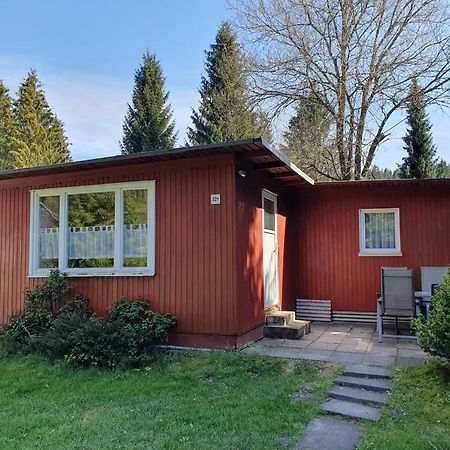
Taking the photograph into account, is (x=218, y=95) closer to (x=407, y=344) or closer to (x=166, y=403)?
(x=407, y=344)

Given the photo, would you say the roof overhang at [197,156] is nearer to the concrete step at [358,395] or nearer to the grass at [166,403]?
the grass at [166,403]

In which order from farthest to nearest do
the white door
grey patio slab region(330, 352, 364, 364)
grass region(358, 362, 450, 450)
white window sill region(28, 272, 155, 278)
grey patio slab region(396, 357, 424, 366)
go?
1. the white door
2. white window sill region(28, 272, 155, 278)
3. grey patio slab region(330, 352, 364, 364)
4. grey patio slab region(396, 357, 424, 366)
5. grass region(358, 362, 450, 450)

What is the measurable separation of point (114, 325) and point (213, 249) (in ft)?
5.18

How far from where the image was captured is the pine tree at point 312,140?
47.9 ft

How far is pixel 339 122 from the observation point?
Result: 44.9 feet

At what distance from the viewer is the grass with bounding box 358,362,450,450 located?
2.93 metres

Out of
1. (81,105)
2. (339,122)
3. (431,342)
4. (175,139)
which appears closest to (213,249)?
(431,342)

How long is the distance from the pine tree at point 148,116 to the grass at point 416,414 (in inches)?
806

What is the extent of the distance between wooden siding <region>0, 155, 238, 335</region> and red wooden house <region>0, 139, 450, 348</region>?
1cm

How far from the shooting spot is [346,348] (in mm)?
5465

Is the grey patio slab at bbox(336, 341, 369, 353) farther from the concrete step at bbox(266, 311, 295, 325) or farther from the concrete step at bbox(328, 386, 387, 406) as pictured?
the concrete step at bbox(328, 386, 387, 406)

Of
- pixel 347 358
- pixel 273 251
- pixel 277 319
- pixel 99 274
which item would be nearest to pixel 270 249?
pixel 273 251

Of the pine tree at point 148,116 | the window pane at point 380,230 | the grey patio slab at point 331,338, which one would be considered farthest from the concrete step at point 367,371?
the pine tree at point 148,116

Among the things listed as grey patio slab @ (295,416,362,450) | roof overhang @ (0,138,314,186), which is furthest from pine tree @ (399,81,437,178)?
grey patio slab @ (295,416,362,450)
